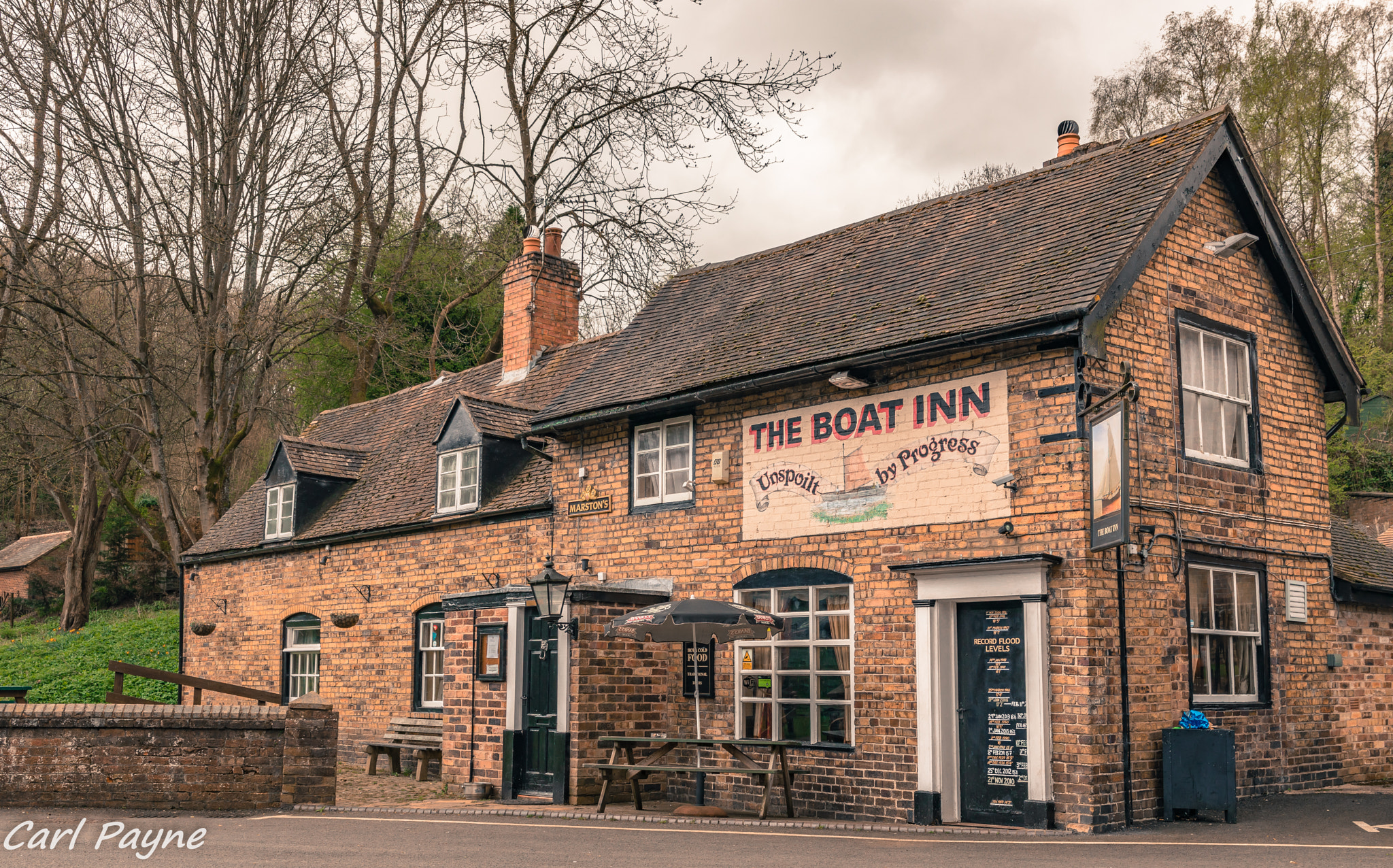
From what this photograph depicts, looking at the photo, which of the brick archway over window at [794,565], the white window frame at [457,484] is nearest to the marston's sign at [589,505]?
the white window frame at [457,484]

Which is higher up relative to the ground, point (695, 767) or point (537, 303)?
point (537, 303)

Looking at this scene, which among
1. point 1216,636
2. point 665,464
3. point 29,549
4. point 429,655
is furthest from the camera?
point 29,549

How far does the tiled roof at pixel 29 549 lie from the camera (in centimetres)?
4391

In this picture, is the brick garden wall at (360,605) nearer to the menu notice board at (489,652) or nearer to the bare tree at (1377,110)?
the menu notice board at (489,652)

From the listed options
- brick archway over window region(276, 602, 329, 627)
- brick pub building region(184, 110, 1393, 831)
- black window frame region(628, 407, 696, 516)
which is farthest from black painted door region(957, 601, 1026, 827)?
brick archway over window region(276, 602, 329, 627)

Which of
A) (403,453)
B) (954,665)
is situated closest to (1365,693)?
(954,665)

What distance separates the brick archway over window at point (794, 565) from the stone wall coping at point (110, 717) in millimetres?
5462

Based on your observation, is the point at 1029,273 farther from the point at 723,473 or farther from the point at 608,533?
the point at 608,533

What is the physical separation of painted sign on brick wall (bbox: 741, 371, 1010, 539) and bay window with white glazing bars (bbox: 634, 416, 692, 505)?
37.9 inches

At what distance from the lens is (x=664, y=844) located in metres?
9.97

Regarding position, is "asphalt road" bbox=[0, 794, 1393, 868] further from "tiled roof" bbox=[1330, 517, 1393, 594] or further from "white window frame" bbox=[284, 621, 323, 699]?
"white window frame" bbox=[284, 621, 323, 699]

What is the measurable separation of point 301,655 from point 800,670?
11414mm

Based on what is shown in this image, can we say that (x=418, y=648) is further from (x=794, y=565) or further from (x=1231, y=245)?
(x=1231, y=245)

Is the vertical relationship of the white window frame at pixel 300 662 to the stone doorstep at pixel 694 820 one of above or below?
above
